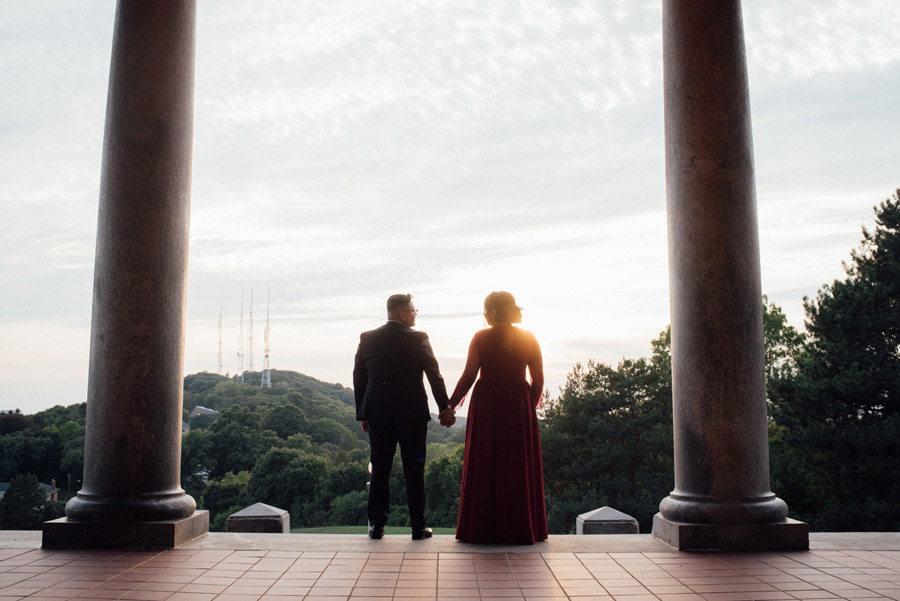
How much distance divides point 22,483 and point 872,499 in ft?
186

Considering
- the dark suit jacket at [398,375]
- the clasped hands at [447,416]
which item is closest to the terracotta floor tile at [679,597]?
the clasped hands at [447,416]

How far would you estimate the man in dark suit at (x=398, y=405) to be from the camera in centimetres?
1154

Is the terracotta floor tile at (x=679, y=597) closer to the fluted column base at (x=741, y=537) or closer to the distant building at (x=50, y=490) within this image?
the fluted column base at (x=741, y=537)

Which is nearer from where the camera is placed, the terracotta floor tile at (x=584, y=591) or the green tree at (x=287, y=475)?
the terracotta floor tile at (x=584, y=591)

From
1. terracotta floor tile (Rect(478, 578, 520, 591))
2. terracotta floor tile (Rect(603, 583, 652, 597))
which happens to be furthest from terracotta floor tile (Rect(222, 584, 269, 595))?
terracotta floor tile (Rect(603, 583, 652, 597))

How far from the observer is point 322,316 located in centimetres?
7644

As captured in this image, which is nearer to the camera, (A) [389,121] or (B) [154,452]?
(B) [154,452]

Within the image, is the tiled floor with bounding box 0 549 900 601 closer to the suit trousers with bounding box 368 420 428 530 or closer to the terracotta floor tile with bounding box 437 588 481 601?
the terracotta floor tile with bounding box 437 588 481 601

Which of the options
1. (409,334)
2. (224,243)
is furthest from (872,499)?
(224,243)

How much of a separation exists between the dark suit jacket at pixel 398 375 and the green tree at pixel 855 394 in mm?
42459

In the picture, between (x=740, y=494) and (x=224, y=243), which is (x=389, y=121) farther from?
(x=224, y=243)

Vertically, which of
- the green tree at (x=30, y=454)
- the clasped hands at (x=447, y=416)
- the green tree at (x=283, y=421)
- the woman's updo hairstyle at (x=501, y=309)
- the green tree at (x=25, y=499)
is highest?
the woman's updo hairstyle at (x=501, y=309)

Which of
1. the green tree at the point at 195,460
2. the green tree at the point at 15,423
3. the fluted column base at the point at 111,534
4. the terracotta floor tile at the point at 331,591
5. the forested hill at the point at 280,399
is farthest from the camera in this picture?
the green tree at the point at 195,460

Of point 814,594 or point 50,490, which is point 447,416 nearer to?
point 814,594
